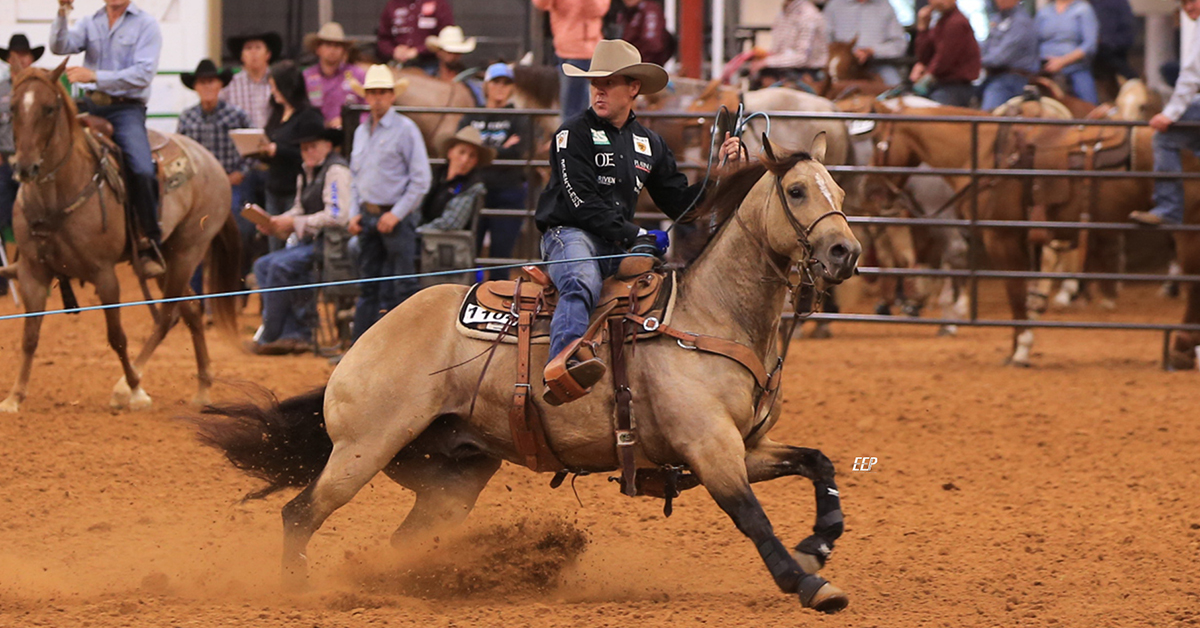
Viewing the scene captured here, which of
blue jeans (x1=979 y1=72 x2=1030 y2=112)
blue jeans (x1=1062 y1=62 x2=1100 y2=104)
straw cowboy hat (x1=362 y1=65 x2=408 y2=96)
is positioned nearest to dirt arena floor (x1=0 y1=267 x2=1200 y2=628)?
straw cowboy hat (x1=362 y1=65 x2=408 y2=96)

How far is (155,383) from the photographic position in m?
9.47

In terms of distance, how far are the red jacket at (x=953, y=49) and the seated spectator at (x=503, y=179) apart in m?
4.01

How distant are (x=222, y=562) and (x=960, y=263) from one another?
27.9 ft

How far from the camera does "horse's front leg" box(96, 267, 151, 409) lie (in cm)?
815

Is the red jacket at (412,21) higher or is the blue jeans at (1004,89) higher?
the red jacket at (412,21)

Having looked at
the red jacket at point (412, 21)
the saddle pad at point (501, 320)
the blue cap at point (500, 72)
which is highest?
the red jacket at point (412, 21)

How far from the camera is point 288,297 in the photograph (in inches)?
420

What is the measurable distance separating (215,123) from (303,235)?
2.23m

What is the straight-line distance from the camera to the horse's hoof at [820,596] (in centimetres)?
421

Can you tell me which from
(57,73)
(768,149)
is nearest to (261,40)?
(57,73)

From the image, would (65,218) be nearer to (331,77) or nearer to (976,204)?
(331,77)

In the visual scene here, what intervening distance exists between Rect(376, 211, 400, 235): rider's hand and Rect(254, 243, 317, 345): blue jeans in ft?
3.17

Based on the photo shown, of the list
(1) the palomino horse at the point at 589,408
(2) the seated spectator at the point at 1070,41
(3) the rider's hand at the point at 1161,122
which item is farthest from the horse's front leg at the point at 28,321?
(2) the seated spectator at the point at 1070,41

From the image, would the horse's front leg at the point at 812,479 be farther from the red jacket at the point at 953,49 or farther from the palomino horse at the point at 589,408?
the red jacket at the point at 953,49
